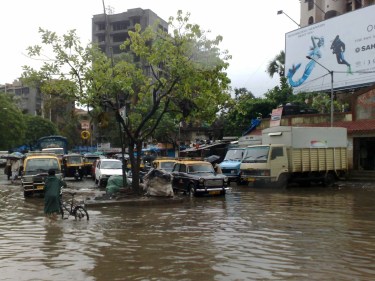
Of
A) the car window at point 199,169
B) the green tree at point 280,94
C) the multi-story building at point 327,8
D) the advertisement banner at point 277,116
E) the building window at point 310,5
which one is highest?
the building window at point 310,5

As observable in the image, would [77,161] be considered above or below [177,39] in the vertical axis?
below

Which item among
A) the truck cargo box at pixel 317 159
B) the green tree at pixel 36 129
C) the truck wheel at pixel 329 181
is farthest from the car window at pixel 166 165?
the green tree at pixel 36 129

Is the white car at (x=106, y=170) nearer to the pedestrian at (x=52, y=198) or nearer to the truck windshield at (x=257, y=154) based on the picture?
the truck windshield at (x=257, y=154)

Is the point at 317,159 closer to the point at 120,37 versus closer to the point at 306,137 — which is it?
the point at 306,137

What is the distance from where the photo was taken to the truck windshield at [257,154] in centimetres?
2241

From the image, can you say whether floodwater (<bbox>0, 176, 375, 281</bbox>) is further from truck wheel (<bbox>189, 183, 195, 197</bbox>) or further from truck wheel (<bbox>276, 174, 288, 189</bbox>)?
truck wheel (<bbox>276, 174, 288, 189</bbox>)

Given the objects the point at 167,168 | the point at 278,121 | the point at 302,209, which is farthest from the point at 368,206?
the point at 278,121

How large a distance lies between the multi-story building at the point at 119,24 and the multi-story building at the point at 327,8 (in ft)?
100

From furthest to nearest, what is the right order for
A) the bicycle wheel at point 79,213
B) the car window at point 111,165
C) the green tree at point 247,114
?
1. the green tree at point 247,114
2. the car window at point 111,165
3. the bicycle wheel at point 79,213

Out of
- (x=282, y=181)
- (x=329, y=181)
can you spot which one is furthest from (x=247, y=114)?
(x=282, y=181)

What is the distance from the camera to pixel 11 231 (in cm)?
1093

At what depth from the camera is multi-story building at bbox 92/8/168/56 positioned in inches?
3150

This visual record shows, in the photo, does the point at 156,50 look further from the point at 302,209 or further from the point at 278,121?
the point at 278,121

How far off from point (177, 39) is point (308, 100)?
27469mm
